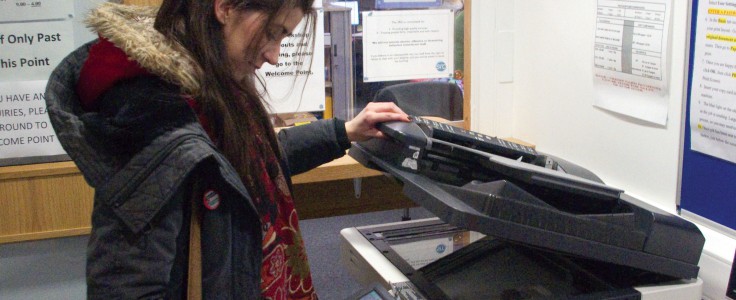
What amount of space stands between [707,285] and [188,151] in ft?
3.21

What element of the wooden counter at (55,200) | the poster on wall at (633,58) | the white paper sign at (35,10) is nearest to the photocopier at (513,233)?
the poster on wall at (633,58)

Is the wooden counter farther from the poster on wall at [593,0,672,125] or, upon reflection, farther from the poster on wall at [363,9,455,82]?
the poster on wall at [593,0,672,125]

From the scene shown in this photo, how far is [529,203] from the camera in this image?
100 cm

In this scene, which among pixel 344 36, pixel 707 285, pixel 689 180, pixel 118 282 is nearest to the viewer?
pixel 118 282

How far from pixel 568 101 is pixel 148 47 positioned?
1.39 meters

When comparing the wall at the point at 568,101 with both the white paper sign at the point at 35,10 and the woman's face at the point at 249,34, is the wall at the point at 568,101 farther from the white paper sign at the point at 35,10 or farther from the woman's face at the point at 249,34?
the white paper sign at the point at 35,10

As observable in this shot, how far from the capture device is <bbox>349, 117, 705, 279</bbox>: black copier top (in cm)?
99

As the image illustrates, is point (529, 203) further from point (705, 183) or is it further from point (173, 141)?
point (705, 183)

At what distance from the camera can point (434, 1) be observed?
225cm

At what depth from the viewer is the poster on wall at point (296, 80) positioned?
2.19m

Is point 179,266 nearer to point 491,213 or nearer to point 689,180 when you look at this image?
point 491,213

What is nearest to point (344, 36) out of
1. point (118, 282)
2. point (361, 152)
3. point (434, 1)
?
point (434, 1)

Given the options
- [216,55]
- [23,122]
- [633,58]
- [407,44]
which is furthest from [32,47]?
[633,58]

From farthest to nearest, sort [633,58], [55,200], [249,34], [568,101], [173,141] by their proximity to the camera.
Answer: [55,200] → [568,101] → [633,58] → [249,34] → [173,141]
